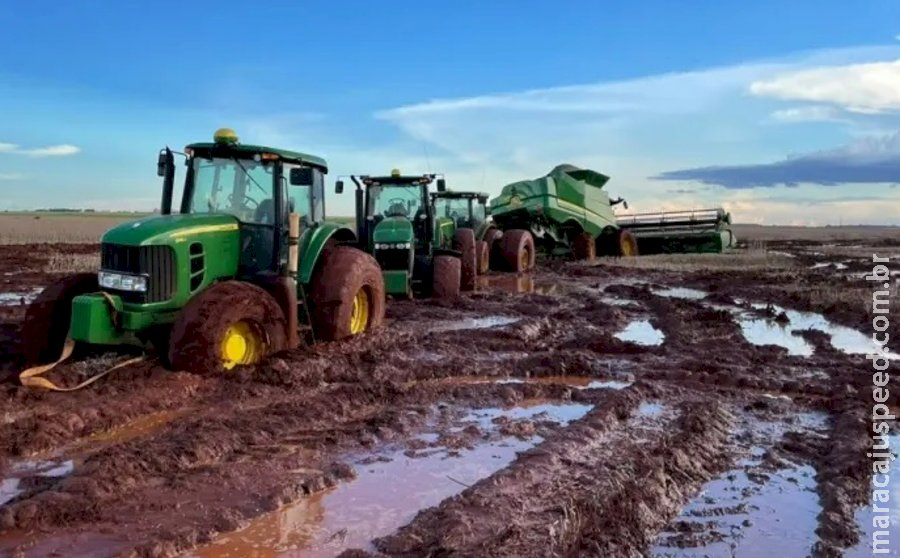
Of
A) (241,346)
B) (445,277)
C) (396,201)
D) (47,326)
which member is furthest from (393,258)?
(47,326)

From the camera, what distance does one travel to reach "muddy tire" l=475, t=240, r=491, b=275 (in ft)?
63.9

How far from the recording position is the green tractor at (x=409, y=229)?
43.0 feet

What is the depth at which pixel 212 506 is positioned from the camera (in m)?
4.57

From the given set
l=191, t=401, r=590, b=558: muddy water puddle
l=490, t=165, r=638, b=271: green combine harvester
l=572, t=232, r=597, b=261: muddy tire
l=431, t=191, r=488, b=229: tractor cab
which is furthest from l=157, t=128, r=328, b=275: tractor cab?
l=572, t=232, r=597, b=261: muddy tire

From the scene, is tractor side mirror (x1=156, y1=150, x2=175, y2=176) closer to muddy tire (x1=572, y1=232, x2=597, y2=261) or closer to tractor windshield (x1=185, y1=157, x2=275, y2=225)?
tractor windshield (x1=185, y1=157, x2=275, y2=225)

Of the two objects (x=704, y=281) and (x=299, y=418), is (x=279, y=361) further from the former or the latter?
(x=704, y=281)

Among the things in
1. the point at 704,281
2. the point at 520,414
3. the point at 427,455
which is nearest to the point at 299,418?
the point at 427,455

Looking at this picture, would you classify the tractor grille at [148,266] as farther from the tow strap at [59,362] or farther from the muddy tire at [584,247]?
the muddy tire at [584,247]

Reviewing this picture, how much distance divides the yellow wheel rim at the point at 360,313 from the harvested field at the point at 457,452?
28 cm

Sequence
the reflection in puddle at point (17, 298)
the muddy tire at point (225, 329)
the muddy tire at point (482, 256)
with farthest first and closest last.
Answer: the muddy tire at point (482, 256), the reflection in puddle at point (17, 298), the muddy tire at point (225, 329)

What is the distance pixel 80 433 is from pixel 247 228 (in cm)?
314

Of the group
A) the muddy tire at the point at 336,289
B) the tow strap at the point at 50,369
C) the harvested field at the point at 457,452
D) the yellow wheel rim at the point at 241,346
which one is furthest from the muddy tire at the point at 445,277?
the tow strap at the point at 50,369

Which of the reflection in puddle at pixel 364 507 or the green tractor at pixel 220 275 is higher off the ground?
the green tractor at pixel 220 275

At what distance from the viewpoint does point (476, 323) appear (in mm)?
12430
